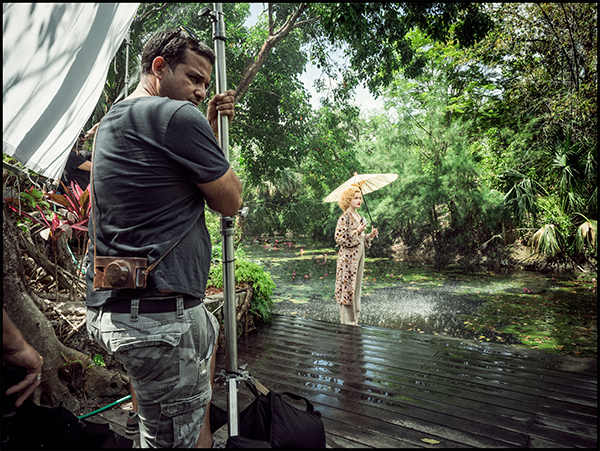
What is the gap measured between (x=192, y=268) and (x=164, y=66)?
748 mm

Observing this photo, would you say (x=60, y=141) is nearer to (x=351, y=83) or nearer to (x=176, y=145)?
(x=176, y=145)

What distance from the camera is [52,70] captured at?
1420mm

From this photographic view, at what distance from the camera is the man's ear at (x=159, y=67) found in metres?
1.35

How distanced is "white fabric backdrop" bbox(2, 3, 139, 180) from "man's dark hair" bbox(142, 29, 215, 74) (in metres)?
0.23

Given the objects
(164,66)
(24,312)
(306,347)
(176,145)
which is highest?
(164,66)

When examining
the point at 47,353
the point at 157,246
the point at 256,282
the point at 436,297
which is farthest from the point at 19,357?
the point at 436,297

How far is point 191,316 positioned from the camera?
4.03ft

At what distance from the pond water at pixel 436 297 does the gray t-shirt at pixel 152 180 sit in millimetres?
5184

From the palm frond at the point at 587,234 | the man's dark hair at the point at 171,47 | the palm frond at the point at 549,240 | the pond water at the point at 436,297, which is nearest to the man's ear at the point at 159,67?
the man's dark hair at the point at 171,47

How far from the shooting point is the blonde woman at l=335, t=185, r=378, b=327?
4.74 m

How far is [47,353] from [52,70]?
65.0 inches

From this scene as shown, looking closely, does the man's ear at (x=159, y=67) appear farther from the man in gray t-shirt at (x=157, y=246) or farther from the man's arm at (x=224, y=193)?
the man's arm at (x=224, y=193)

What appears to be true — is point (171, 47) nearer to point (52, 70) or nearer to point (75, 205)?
point (52, 70)

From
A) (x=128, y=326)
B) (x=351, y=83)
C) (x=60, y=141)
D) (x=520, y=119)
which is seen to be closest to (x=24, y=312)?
(x=60, y=141)
